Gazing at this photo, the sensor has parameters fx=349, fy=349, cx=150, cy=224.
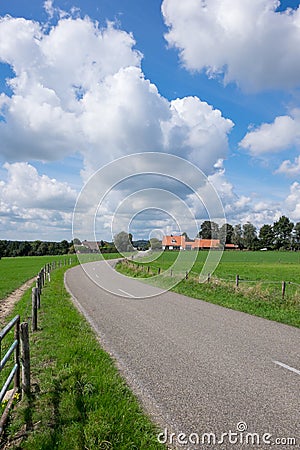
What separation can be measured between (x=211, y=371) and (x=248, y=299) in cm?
962

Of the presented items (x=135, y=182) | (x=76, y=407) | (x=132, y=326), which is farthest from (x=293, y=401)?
(x=135, y=182)

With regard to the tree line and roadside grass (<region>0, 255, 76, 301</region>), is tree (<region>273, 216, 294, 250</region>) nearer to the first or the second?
the tree line

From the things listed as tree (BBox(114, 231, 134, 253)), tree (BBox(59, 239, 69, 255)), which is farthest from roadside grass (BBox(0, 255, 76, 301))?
tree (BBox(59, 239, 69, 255))

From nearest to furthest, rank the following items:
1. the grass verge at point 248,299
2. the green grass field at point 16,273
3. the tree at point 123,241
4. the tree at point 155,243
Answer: the grass verge at point 248,299 < the green grass field at point 16,273 < the tree at point 123,241 < the tree at point 155,243

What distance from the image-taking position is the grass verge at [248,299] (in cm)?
1234

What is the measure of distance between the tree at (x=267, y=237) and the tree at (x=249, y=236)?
2.60 m

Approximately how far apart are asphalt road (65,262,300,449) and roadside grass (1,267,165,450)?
1.12 ft

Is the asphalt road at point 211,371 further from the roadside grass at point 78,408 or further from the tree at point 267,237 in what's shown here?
the tree at point 267,237

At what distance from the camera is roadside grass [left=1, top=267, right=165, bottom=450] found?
401 centimetres

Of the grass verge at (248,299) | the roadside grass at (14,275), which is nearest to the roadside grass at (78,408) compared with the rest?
the grass verge at (248,299)

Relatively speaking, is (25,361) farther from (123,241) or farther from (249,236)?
(249,236)

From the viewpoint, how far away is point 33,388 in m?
5.73

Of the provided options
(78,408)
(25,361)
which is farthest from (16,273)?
(78,408)

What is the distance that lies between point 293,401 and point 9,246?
124730 mm
